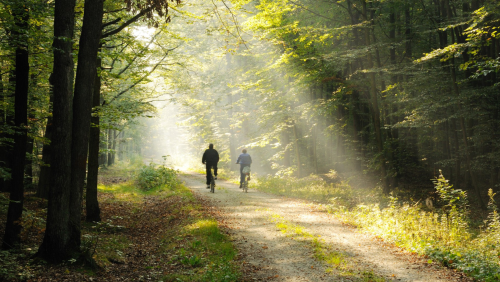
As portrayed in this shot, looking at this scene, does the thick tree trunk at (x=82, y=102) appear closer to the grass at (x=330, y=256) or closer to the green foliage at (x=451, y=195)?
the grass at (x=330, y=256)

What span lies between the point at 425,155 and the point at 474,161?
8206mm

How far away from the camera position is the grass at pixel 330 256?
5.61 meters

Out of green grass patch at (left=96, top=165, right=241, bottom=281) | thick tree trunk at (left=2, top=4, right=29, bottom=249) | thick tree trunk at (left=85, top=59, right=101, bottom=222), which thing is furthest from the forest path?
thick tree trunk at (left=2, top=4, right=29, bottom=249)

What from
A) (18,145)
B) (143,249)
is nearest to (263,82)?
(143,249)

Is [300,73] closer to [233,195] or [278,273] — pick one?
[233,195]

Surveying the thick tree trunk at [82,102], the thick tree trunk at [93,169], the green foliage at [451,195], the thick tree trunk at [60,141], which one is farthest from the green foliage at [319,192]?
the thick tree trunk at [60,141]

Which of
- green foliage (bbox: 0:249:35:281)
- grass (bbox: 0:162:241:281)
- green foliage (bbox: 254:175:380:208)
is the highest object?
green foliage (bbox: 254:175:380:208)

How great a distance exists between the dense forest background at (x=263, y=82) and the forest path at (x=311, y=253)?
384cm

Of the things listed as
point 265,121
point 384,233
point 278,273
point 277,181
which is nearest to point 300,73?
point 265,121

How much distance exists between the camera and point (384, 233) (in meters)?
8.11

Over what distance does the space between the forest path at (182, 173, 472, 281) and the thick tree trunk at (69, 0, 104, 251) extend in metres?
3.59

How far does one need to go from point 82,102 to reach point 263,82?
47.6 ft

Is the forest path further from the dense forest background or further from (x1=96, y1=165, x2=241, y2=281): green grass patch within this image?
the dense forest background

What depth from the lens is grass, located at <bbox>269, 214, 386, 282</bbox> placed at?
5.61 m
